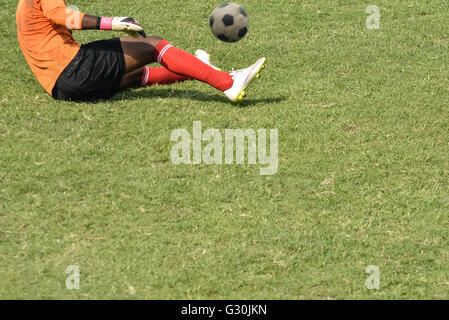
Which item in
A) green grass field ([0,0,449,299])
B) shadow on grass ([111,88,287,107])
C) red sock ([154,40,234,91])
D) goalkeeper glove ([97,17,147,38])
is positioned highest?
goalkeeper glove ([97,17,147,38])

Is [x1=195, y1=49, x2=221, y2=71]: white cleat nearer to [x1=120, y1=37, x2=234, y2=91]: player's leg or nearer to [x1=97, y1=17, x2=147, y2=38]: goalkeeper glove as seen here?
[x1=120, y1=37, x2=234, y2=91]: player's leg

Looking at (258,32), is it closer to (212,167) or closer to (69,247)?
(212,167)

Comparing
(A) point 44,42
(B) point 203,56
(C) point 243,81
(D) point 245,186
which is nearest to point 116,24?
(A) point 44,42

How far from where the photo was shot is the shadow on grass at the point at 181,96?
8.27m

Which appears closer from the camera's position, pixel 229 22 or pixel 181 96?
pixel 229 22

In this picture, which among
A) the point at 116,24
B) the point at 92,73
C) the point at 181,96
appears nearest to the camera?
the point at 116,24

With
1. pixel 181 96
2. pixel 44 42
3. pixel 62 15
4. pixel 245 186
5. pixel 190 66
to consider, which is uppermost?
pixel 62 15

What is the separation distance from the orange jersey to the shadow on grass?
67 centimetres

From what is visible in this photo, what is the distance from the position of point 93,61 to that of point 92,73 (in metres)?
0.12

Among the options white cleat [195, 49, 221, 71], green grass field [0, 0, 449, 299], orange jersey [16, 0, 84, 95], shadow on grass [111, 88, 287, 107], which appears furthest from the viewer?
white cleat [195, 49, 221, 71]

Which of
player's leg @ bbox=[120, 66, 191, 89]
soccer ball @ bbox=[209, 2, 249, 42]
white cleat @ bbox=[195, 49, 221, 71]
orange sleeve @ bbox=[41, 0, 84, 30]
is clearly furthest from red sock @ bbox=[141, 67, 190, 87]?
orange sleeve @ bbox=[41, 0, 84, 30]

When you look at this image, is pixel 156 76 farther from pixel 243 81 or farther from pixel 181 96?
pixel 243 81

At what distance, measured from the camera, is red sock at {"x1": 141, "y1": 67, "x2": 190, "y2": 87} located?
8484mm

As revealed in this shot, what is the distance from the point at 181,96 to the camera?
837 centimetres
